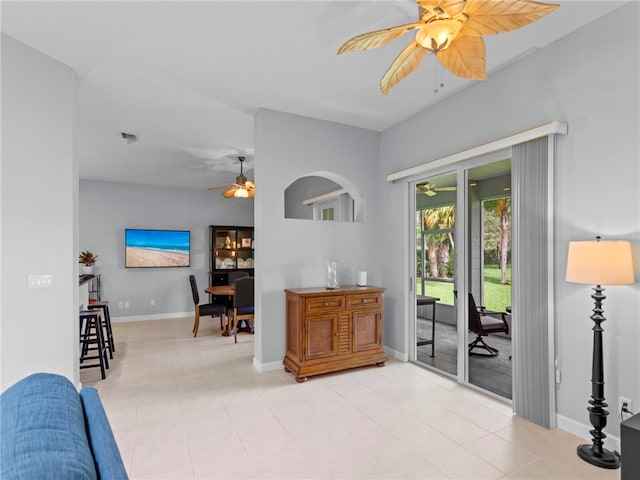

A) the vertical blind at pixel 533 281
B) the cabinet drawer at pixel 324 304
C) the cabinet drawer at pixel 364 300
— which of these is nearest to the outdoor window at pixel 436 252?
the cabinet drawer at pixel 364 300

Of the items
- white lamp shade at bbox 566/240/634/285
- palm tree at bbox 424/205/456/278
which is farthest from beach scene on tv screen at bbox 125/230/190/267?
white lamp shade at bbox 566/240/634/285

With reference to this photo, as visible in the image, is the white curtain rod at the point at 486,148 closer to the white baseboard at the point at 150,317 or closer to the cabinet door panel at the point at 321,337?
the cabinet door panel at the point at 321,337

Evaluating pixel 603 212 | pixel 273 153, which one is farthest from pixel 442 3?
pixel 273 153

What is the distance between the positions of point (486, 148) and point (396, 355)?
2597 millimetres

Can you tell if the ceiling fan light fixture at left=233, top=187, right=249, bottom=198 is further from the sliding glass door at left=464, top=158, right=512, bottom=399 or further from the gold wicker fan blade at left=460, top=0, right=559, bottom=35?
the gold wicker fan blade at left=460, top=0, right=559, bottom=35

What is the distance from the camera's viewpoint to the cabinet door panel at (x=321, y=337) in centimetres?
369

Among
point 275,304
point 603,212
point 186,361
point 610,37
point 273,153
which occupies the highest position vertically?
point 610,37

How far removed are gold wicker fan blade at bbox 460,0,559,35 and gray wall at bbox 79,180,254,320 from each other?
6.84m

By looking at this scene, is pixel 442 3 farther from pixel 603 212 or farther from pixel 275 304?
pixel 275 304

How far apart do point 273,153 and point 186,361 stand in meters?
2.69

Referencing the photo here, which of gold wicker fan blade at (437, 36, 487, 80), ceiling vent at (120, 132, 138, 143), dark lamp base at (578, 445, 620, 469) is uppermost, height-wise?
ceiling vent at (120, 132, 138, 143)

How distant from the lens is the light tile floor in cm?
219

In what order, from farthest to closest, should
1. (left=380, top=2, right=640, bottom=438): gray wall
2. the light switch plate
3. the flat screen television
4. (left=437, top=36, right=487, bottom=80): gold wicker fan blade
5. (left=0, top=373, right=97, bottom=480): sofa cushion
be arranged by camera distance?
the flat screen television → the light switch plate → (left=380, top=2, right=640, bottom=438): gray wall → (left=437, top=36, right=487, bottom=80): gold wicker fan blade → (left=0, top=373, right=97, bottom=480): sofa cushion

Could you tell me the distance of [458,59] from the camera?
2.06 metres
